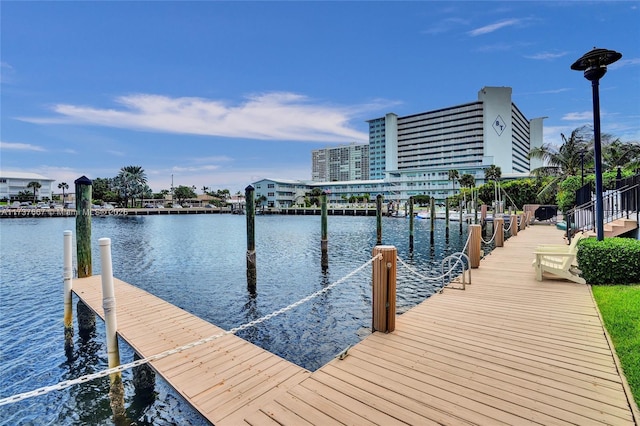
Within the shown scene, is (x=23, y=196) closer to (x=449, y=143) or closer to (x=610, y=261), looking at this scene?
(x=610, y=261)

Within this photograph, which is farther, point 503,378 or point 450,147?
point 450,147

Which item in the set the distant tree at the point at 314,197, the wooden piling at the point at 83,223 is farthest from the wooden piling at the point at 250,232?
the distant tree at the point at 314,197

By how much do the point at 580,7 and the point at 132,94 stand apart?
48.1 m

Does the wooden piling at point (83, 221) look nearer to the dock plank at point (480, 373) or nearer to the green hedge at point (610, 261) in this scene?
the dock plank at point (480, 373)

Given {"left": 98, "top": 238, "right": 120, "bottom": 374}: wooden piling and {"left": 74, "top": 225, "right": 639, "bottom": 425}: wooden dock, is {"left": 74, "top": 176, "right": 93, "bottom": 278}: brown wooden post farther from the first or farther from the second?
{"left": 98, "top": 238, "right": 120, "bottom": 374}: wooden piling

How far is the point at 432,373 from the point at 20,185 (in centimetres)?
16221

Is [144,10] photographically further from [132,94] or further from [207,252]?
[132,94]

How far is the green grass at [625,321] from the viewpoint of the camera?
12.6ft

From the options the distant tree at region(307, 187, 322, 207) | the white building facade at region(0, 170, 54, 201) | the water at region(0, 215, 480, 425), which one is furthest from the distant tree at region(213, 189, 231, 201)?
the water at region(0, 215, 480, 425)

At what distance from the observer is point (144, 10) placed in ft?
74.7

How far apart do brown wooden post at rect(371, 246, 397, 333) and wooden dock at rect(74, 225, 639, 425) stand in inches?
7.6

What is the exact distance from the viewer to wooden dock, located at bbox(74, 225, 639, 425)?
3.19m

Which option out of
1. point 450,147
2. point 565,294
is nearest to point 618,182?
point 565,294

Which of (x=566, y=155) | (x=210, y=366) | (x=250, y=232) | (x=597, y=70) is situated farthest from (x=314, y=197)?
(x=210, y=366)
